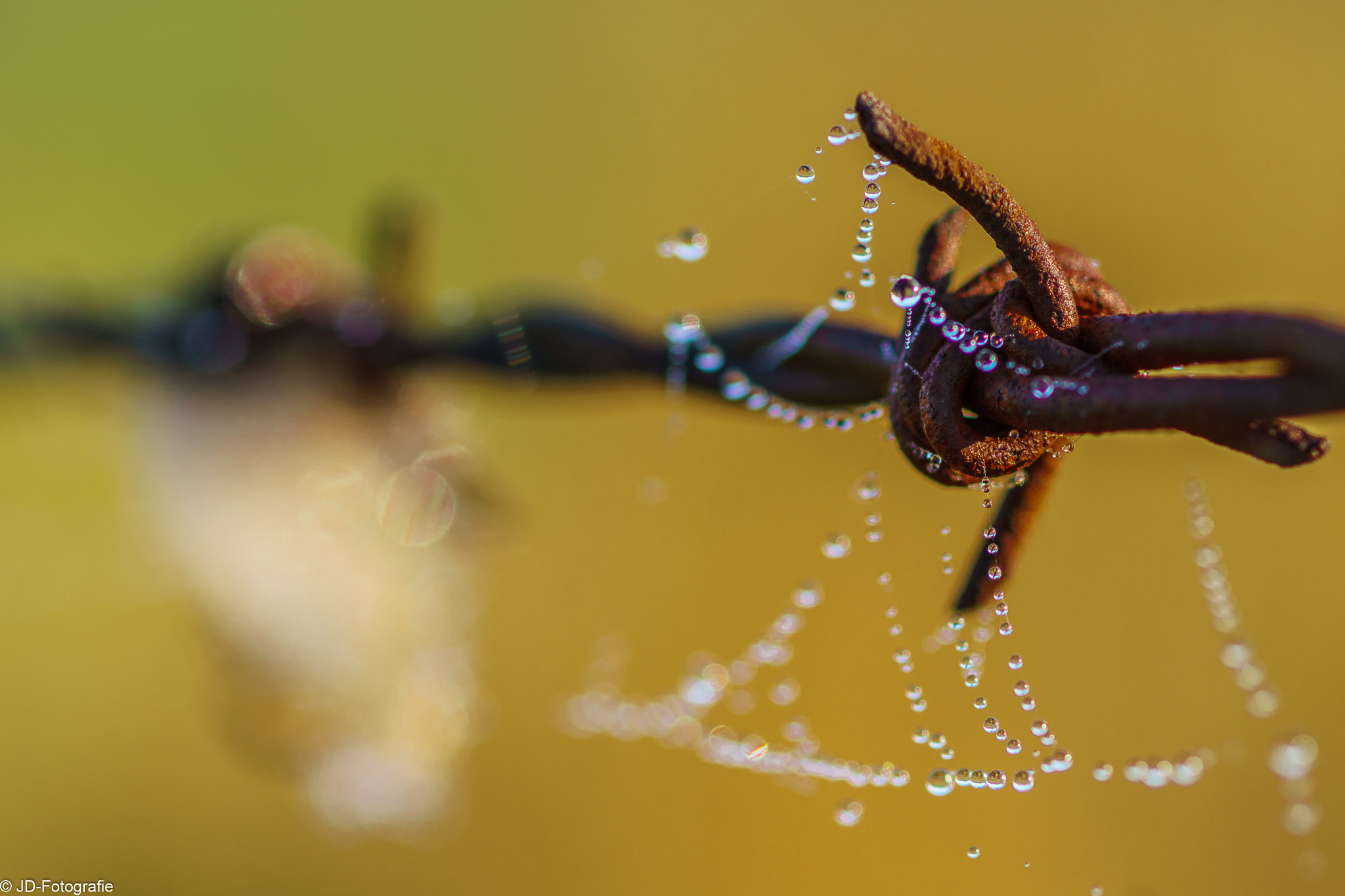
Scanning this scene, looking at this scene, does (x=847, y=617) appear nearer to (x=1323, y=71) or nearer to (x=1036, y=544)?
(x=1036, y=544)

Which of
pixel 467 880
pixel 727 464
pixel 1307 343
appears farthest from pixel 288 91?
pixel 1307 343

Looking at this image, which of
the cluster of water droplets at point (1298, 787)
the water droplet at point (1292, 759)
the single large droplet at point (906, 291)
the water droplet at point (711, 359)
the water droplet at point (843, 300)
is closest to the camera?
the single large droplet at point (906, 291)

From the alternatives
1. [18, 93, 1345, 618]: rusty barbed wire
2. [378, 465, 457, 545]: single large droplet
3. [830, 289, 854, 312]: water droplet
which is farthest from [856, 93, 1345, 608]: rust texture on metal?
[378, 465, 457, 545]: single large droplet

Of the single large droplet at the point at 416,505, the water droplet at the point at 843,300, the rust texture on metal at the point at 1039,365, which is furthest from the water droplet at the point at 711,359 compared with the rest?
the single large droplet at the point at 416,505

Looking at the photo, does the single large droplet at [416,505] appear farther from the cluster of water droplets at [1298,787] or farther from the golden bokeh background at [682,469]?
the cluster of water droplets at [1298,787]

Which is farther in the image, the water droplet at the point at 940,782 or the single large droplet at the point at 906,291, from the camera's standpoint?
the water droplet at the point at 940,782
